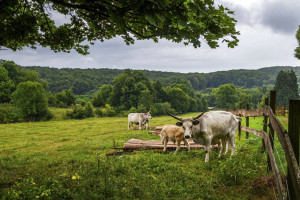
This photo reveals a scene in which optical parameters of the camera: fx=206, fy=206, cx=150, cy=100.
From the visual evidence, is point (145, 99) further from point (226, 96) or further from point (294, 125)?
point (294, 125)

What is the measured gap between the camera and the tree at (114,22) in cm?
394

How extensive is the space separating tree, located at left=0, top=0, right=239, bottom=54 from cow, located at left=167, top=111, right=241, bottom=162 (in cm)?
359

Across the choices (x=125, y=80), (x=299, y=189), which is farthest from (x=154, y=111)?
(x=299, y=189)

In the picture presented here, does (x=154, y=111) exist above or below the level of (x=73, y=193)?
below

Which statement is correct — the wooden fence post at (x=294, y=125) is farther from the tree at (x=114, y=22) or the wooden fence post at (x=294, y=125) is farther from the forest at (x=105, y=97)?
the forest at (x=105, y=97)

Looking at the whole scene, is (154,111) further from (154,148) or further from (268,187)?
(268,187)

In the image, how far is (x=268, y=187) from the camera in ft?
15.5

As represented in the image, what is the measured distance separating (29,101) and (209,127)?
51.1m

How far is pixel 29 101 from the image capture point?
48.9m

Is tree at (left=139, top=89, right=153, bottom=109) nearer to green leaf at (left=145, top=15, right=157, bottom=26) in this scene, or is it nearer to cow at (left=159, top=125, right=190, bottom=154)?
cow at (left=159, top=125, right=190, bottom=154)

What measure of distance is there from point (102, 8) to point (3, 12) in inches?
110

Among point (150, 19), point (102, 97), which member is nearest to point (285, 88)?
point (102, 97)

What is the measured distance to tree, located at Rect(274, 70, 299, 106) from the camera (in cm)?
7998

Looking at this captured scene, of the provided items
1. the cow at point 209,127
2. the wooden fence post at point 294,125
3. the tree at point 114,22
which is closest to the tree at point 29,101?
the tree at point 114,22
